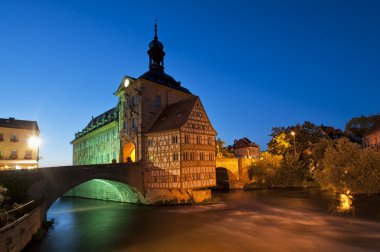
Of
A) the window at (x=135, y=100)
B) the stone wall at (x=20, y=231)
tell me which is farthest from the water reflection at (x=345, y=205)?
the stone wall at (x=20, y=231)

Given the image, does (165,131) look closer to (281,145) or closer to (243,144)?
(281,145)

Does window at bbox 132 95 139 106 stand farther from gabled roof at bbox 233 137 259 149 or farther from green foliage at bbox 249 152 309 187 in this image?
gabled roof at bbox 233 137 259 149

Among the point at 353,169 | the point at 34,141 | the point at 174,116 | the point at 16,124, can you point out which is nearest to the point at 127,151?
the point at 174,116

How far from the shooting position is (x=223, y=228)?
67.7ft

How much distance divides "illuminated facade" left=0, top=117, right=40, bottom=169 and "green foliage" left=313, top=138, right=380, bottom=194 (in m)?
37.8

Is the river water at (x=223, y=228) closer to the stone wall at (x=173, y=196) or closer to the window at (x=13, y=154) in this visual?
the stone wall at (x=173, y=196)

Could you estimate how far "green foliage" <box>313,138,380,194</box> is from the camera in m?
33.7

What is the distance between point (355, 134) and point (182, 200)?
A: 54481 mm

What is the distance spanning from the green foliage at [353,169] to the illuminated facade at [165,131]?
53.0ft

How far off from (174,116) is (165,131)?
2538 mm

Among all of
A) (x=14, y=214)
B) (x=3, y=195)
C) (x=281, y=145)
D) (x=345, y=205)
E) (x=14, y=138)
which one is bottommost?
(x=345, y=205)

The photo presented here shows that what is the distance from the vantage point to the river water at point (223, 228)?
54.3 feet

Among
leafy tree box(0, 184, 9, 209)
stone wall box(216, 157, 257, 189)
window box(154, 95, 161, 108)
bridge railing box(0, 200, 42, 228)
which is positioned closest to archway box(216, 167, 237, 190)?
stone wall box(216, 157, 257, 189)

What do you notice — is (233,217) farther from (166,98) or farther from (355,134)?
(355,134)
